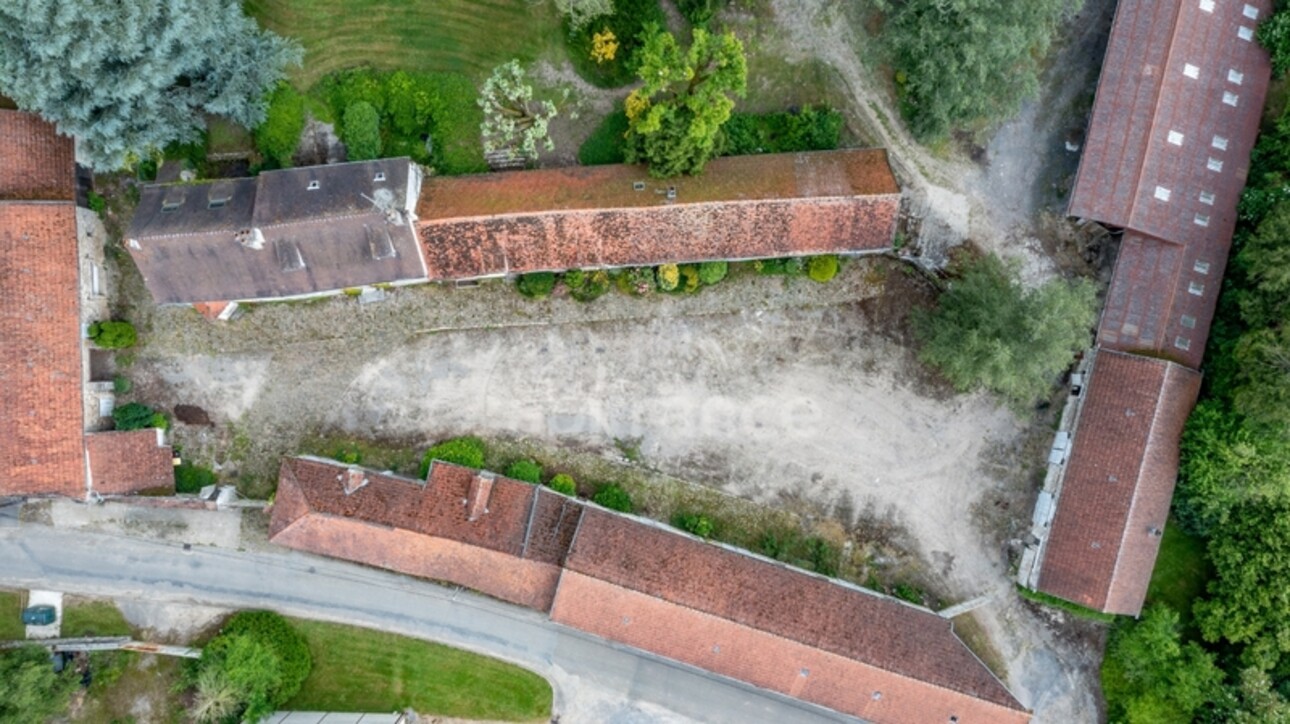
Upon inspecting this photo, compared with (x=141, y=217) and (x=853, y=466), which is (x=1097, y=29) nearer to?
(x=853, y=466)

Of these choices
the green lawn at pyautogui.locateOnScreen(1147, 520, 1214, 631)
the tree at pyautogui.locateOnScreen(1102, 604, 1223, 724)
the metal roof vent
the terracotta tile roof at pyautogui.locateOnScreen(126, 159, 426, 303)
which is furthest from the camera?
the green lawn at pyautogui.locateOnScreen(1147, 520, 1214, 631)

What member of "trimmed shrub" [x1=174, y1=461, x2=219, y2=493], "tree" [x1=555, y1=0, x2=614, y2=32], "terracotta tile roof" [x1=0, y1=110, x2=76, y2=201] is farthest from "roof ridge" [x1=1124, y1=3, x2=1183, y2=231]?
"terracotta tile roof" [x1=0, y1=110, x2=76, y2=201]

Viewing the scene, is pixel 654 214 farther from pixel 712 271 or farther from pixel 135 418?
pixel 135 418

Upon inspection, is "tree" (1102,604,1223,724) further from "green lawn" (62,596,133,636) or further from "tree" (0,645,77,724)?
"tree" (0,645,77,724)

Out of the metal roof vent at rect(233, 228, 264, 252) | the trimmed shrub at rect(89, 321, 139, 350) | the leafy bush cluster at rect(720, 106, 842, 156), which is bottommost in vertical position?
the trimmed shrub at rect(89, 321, 139, 350)

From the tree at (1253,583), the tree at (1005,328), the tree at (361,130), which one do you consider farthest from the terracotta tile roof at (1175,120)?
the tree at (361,130)

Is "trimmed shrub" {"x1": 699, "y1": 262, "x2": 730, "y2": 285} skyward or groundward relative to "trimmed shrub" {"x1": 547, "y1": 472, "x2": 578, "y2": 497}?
skyward

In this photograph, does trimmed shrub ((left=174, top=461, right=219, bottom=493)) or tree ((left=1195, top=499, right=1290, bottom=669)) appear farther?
trimmed shrub ((left=174, top=461, right=219, bottom=493))

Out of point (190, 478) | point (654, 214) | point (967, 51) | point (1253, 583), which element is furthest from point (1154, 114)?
point (190, 478)
